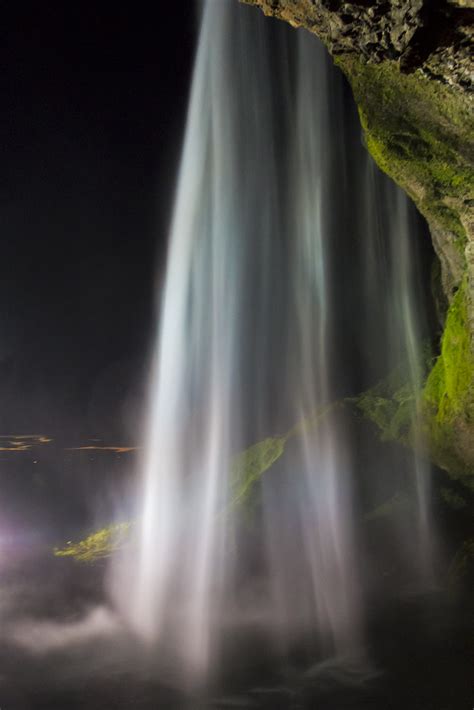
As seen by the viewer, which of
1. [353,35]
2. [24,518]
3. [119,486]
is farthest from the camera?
[119,486]

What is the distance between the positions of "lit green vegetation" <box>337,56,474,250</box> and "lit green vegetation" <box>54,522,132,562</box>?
10.8 m

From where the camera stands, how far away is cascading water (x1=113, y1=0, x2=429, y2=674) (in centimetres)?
1034

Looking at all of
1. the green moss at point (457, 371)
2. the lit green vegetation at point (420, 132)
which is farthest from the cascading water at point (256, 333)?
the lit green vegetation at point (420, 132)

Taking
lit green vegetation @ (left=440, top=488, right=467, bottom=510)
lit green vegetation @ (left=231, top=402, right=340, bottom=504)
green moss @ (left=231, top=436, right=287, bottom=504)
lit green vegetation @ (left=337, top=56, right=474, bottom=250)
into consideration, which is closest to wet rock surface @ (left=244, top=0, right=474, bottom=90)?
lit green vegetation @ (left=337, top=56, right=474, bottom=250)

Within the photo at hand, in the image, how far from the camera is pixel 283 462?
1173 centimetres

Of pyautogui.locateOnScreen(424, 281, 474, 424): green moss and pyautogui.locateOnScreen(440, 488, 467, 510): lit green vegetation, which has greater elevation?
pyautogui.locateOnScreen(424, 281, 474, 424): green moss

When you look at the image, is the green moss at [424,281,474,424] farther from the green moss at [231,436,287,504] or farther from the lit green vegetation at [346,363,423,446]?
the green moss at [231,436,287,504]

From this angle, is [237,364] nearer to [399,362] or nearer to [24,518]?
[399,362]

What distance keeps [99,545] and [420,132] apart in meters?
12.2

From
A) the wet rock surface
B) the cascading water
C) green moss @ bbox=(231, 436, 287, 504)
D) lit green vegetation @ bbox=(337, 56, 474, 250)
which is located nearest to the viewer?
the wet rock surface

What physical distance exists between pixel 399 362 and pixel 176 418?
6031mm

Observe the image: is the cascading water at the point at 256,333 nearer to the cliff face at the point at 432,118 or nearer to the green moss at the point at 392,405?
the green moss at the point at 392,405

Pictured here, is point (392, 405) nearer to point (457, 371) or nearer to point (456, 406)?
point (456, 406)

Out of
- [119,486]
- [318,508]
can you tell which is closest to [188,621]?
[318,508]
